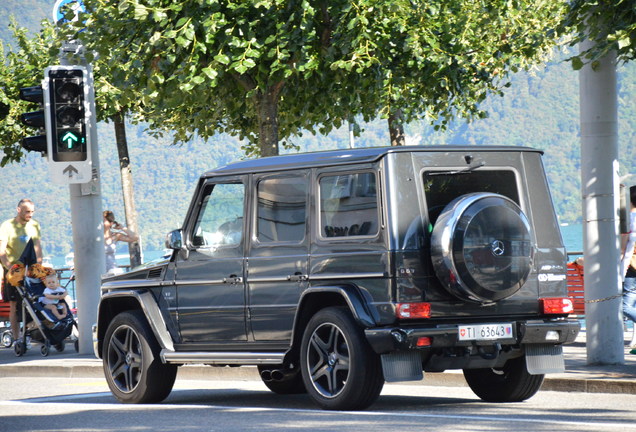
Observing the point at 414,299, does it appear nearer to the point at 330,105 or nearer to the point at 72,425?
the point at 72,425

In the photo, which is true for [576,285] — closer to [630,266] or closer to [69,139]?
[630,266]

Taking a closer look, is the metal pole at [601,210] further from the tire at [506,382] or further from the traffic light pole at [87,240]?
the traffic light pole at [87,240]

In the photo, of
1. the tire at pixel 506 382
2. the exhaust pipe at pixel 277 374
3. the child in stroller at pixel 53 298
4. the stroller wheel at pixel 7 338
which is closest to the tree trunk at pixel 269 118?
the child in stroller at pixel 53 298

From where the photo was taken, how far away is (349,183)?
33.2 feet

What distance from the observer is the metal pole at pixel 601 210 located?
41.2ft

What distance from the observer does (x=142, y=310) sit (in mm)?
11688

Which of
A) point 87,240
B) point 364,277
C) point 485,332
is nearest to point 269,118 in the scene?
point 87,240

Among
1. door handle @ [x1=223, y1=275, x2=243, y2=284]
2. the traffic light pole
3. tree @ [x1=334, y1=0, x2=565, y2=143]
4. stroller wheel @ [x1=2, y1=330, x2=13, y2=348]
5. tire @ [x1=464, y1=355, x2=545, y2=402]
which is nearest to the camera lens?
tire @ [x1=464, y1=355, x2=545, y2=402]

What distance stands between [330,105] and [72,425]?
9.39 meters

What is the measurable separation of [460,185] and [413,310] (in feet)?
3.85

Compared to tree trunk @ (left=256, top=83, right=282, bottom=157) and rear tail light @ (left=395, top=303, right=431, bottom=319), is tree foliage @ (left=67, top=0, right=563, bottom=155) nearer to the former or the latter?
tree trunk @ (left=256, top=83, right=282, bottom=157)

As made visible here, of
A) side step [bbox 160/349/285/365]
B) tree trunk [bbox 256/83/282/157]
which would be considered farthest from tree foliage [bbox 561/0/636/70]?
tree trunk [bbox 256/83/282/157]

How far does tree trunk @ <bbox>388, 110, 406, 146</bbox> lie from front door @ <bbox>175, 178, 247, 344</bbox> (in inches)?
483

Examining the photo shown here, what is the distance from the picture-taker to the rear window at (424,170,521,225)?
9953 mm
